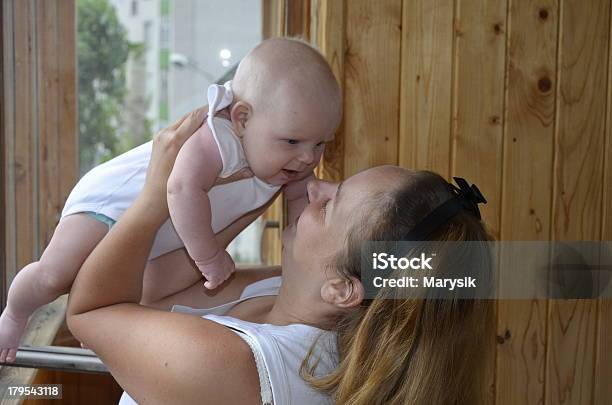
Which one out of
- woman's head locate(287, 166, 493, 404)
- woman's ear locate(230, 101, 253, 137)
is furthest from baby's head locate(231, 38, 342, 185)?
woman's head locate(287, 166, 493, 404)

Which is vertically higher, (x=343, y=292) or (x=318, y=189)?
(x=318, y=189)

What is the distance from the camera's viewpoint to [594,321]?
Answer: 48.0 inches

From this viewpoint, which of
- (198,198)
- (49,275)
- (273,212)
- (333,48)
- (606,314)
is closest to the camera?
(198,198)

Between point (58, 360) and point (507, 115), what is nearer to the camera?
point (58, 360)

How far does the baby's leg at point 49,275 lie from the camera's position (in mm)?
1039

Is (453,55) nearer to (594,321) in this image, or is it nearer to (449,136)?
(449,136)

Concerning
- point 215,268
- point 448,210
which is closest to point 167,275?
point 215,268

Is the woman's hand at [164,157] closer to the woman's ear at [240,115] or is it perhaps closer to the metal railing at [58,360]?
the woman's ear at [240,115]

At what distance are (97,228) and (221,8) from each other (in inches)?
21.1

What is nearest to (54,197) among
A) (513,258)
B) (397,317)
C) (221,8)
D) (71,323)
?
(71,323)

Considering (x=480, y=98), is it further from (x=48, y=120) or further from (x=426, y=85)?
(x=48, y=120)

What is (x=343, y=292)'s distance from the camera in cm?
90

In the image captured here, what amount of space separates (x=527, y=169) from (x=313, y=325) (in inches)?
25.0

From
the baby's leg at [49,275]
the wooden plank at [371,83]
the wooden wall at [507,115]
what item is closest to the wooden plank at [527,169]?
the wooden wall at [507,115]
